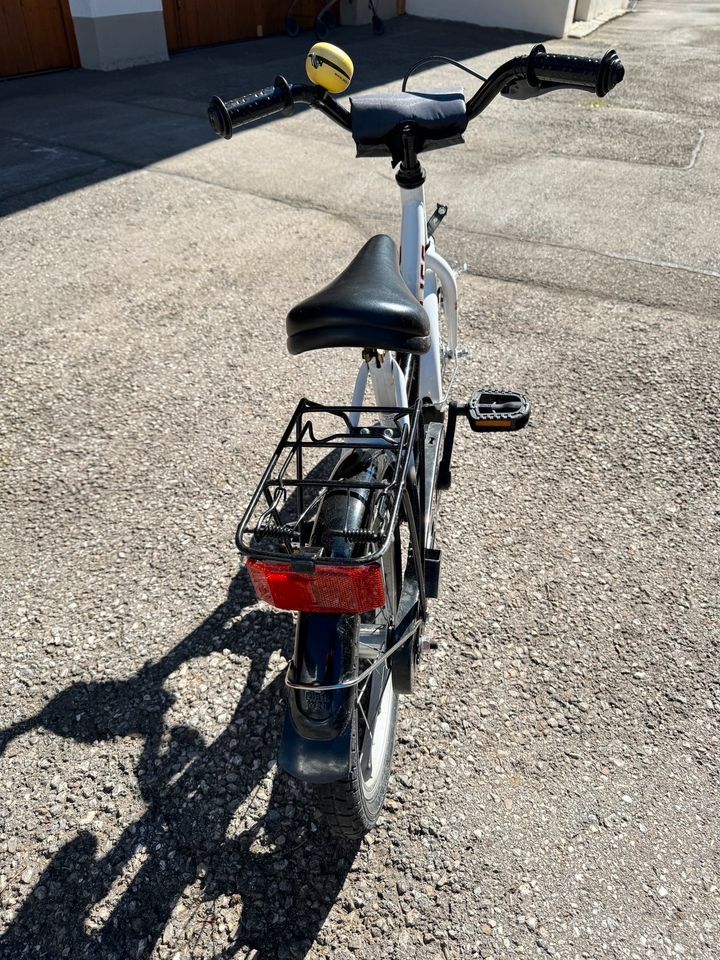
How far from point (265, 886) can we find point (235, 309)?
388cm

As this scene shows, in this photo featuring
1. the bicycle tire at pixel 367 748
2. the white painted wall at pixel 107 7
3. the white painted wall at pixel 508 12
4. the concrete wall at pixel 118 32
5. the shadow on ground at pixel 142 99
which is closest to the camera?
the bicycle tire at pixel 367 748

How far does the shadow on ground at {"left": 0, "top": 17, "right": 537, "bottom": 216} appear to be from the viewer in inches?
300

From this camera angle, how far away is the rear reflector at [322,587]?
5.15ft

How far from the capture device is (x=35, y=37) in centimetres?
1149

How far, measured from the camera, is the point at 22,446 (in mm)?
3855

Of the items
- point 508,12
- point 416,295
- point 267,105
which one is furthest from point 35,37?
point 416,295

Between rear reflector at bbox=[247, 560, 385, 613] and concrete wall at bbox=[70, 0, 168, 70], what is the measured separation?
41.6 feet

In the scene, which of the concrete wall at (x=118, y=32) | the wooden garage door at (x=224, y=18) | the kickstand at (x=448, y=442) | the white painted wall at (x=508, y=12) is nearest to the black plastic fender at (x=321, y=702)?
the kickstand at (x=448, y=442)

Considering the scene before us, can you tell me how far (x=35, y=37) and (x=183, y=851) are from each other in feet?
42.5

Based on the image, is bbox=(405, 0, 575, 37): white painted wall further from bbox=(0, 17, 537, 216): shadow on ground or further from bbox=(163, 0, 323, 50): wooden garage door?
bbox=(163, 0, 323, 50): wooden garage door

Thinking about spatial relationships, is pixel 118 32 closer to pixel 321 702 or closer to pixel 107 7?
pixel 107 7

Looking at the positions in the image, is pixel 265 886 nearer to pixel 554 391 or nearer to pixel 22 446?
pixel 22 446

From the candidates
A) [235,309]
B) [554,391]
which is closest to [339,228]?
[235,309]

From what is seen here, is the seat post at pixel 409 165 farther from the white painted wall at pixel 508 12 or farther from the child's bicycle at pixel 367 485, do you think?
the white painted wall at pixel 508 12
